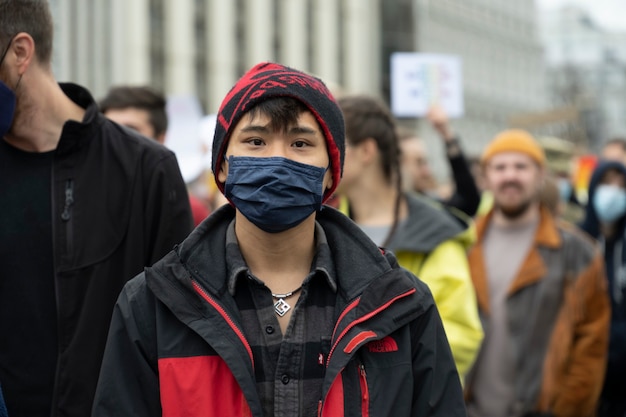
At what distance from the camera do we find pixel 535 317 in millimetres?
5918

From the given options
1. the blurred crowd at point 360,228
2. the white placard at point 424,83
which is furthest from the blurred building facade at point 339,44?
the blurred crowd at point 360,228

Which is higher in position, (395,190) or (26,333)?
(395,190)

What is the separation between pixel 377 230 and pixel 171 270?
2.26m

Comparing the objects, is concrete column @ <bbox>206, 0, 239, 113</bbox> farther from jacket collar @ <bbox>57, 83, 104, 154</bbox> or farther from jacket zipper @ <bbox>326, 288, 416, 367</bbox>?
jacket zipper @ <bbox>326, 288, 416, 367</bbox>

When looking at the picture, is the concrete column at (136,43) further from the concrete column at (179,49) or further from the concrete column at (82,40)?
the concrete column at (82,40)

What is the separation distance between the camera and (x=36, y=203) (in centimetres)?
360

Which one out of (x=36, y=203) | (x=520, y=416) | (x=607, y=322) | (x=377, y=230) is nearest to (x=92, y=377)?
(x=36, y=203)

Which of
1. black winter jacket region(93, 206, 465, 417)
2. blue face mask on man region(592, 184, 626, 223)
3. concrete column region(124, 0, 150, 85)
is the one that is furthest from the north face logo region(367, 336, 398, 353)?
concrete column region(124, 0, 150, 85)

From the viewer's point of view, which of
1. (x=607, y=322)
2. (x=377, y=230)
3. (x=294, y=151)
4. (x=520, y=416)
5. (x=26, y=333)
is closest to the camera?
(x=294, y=151)

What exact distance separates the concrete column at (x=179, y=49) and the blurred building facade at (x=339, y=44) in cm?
4

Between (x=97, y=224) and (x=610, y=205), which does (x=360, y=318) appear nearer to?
(x=97, y=224)

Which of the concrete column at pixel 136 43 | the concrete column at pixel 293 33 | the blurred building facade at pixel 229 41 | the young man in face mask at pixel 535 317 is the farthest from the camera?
the concrete column at pixel 293 33

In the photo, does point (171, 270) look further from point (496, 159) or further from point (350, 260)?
point (496, 159)

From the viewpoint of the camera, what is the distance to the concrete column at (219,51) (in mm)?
48500
